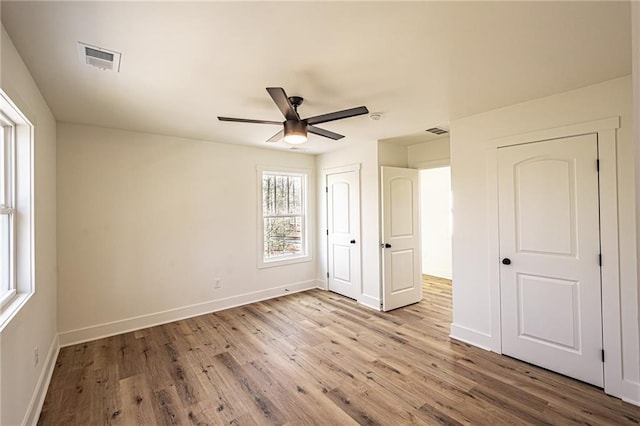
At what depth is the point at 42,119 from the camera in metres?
2.51

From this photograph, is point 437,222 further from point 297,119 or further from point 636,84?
point 636,84

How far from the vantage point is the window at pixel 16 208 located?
1964 millimetres

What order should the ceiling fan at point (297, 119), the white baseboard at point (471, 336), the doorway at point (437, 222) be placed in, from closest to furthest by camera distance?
the ceiling fan at point (297, 119) < the white baseboard at point (471, 336) < the doorway at point (437, 222)

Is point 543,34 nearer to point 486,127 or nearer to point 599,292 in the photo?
point 486,127

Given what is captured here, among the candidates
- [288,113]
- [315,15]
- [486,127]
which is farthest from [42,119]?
[486,127]

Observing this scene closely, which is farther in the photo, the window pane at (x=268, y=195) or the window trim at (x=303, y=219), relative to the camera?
the window pane at (x=268, y=195)

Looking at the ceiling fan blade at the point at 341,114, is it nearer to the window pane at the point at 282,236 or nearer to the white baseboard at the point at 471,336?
the white baseboard at the point at 471,336

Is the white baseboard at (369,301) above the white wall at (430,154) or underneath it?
Result: underneath

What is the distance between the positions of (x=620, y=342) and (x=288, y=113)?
3.17 metres

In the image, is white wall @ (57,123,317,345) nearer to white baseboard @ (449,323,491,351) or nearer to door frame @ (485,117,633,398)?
white baseboard @ (449,323,491,351)

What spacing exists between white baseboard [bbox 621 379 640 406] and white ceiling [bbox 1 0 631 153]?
2.34m

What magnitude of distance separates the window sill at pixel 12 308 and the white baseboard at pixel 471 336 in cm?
376

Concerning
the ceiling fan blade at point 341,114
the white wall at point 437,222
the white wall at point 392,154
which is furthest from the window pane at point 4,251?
the white wall at point 437,222

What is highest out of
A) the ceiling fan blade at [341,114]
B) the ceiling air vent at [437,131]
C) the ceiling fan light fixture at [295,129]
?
the ceiling air vent at [437,131]
